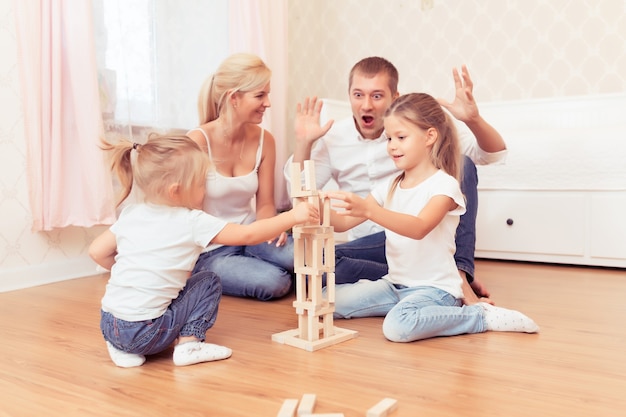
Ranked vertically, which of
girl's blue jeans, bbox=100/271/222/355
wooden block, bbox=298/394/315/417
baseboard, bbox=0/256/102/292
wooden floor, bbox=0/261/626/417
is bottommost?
baseboard, bbox=0/256/102/292

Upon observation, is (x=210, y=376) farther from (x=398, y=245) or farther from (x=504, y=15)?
(x=504, y=15)

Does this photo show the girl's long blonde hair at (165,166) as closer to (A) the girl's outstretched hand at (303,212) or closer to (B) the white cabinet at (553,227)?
(A) the girl's outstretched hand at (303,212)

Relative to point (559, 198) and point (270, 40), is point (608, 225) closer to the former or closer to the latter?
point (559, 198)

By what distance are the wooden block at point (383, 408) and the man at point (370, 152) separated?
0.83 m

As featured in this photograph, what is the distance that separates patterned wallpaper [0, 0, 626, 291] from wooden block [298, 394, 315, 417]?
1538mm

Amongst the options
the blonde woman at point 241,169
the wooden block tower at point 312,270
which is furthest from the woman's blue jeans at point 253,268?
the wooden block tower at point 312,270

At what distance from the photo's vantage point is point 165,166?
128 cm

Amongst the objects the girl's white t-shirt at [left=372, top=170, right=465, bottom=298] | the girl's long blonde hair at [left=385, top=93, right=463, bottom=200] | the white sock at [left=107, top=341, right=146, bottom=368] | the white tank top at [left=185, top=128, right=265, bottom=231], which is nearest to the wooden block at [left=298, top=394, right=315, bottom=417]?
the white sock at [left=107, top=341, right=146, bottom=368]

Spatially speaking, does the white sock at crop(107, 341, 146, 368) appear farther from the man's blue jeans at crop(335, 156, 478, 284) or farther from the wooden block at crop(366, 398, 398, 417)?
the man's blue jeans at crop(335, 156, 478, 284)

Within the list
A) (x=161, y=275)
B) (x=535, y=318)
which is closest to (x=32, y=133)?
(x=161, y=275)

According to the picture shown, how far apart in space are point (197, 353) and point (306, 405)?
379 millimetres

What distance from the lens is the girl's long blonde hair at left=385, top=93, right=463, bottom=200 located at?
1.57 metres

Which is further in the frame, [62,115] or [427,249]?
[62,115]

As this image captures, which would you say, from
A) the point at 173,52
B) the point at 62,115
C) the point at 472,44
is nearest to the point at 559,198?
the point at 472,44
